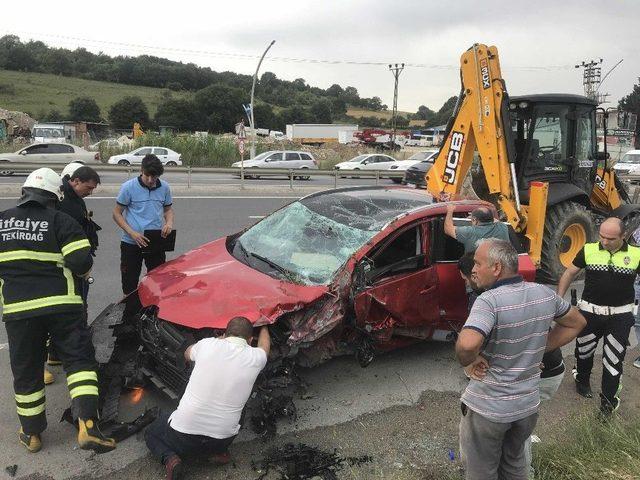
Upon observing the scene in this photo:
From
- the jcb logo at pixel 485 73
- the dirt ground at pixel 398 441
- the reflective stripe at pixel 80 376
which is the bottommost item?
the dirt ground at pixel 398 441

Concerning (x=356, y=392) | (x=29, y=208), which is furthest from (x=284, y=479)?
(x=29, y=208)

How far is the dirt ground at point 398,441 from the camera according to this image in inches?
123

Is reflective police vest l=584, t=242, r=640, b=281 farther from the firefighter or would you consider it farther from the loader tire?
the firefighter

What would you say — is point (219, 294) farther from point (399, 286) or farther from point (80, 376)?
point (399, 286)

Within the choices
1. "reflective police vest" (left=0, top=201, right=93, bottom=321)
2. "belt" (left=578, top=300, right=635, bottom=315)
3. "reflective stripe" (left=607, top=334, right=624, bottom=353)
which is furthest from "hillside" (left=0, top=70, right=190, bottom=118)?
"reflective stripe" (left=607, top=334, right=624, bottom=353)

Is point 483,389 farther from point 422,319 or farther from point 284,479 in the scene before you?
point 422,319

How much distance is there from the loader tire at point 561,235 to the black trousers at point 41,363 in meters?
5.46

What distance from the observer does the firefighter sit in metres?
3.17

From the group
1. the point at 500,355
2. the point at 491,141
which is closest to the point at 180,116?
the point at 491,141

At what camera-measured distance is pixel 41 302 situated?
3.19 m

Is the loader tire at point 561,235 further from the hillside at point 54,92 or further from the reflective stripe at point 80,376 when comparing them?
the hillside at point 54,92

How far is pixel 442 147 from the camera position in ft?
22.5

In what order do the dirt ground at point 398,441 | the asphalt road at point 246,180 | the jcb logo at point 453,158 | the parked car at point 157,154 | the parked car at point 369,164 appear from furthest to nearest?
1. the parked car at point 369,164
2. the parked car at point 157,154
3. the asphalt road at point 246,180
4. the jcb logo at point 453,158
5. the dirt ground at point 398,441

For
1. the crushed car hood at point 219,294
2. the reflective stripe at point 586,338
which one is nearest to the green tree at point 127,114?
the crushed car hood at point 219,294
